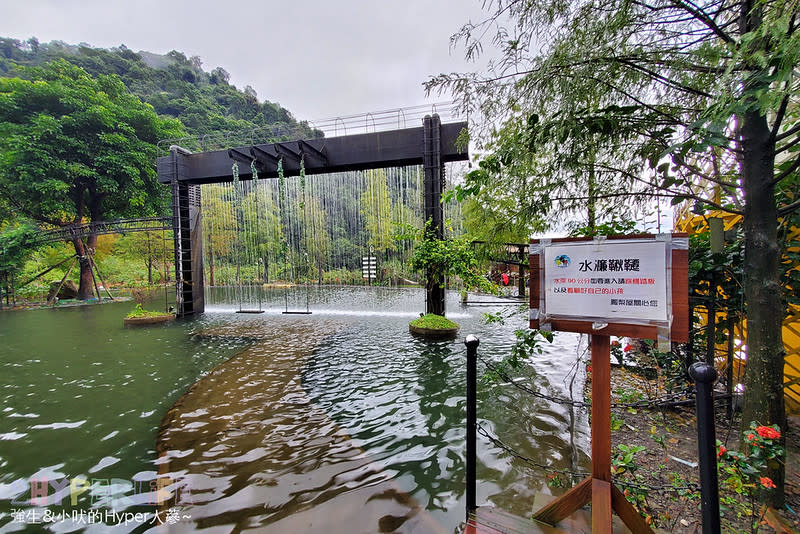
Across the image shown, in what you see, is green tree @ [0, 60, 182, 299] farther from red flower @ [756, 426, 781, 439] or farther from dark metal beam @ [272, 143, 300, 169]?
red flower @ [756, 426, 781, 439]

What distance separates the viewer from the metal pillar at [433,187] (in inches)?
314

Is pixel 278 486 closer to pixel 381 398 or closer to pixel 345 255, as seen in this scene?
pixel 381 398

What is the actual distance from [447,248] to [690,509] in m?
5.70

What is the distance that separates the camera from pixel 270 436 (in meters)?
3.22

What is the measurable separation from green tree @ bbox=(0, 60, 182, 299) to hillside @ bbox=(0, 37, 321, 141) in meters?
13.8

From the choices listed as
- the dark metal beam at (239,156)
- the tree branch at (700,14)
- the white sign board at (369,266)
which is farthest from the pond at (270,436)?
the white sign board at (369,266)

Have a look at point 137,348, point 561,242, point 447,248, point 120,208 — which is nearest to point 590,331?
point 561,242

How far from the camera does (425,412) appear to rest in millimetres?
3676

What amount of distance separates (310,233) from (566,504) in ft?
61.3

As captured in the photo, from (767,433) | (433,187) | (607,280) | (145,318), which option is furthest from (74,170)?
(767,433)

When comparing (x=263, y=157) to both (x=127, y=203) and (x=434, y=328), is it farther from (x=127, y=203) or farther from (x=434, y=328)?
(x=127, y=203)

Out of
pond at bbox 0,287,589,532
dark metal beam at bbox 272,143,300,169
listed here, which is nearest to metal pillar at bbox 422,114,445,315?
pond at bbox 0,287,589,532

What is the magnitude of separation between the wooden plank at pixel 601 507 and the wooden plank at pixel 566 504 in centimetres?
7

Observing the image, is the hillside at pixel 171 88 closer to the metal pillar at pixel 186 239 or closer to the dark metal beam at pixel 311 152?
the metal pillar at pixel 186 239
